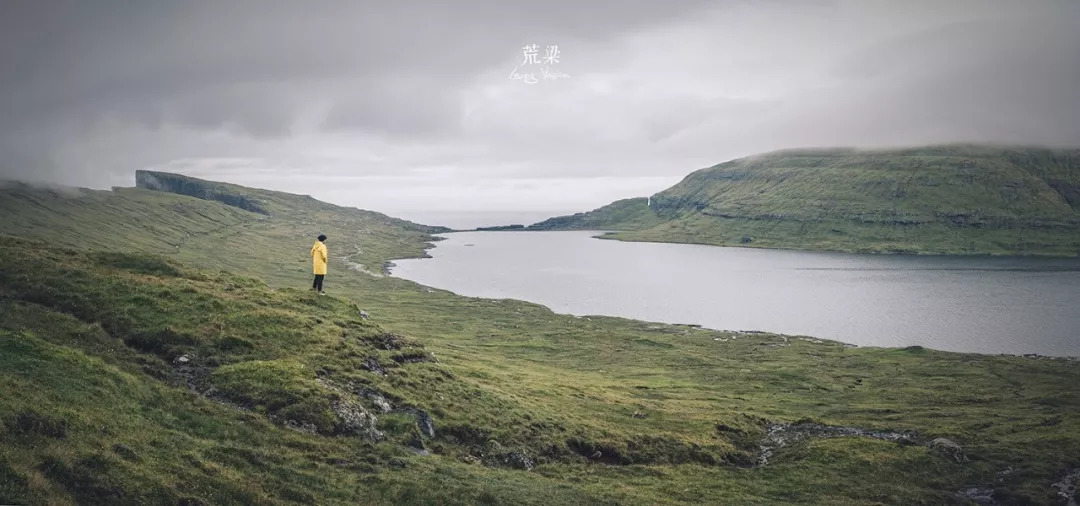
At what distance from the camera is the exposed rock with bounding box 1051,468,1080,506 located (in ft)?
137

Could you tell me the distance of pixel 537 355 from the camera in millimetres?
107062

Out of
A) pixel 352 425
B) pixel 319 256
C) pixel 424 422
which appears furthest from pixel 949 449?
pixel 319 256

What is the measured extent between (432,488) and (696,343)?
104467 mm

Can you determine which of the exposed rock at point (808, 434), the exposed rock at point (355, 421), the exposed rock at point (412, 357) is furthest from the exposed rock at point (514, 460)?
the exposed rock at point (808, 434)

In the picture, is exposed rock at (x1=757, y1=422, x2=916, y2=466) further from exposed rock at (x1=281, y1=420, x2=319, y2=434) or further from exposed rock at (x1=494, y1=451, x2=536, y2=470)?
exposed rock at (x1=281, y1=420, x2=319, y2=434)

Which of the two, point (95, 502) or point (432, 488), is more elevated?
point (95, 502)

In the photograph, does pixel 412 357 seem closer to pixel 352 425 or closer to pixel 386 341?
pixel 386 341

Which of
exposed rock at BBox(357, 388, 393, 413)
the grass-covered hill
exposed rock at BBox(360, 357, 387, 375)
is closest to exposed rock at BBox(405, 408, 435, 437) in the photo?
the grass-covered hill

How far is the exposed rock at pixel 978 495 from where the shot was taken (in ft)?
139

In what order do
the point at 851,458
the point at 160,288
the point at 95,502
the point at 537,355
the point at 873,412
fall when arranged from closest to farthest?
the point at 95,502, the point at 160,288, the point at 851,458, the point at 873,412, the point at 537,355

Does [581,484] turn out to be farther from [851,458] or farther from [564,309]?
[564,309]

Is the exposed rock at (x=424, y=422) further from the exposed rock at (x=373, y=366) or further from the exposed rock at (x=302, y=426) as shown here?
the exposed rock at (x=302, y=426)

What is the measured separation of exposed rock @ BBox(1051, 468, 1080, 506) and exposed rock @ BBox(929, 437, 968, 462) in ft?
20.2

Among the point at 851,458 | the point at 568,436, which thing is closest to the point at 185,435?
the point at 568,436
